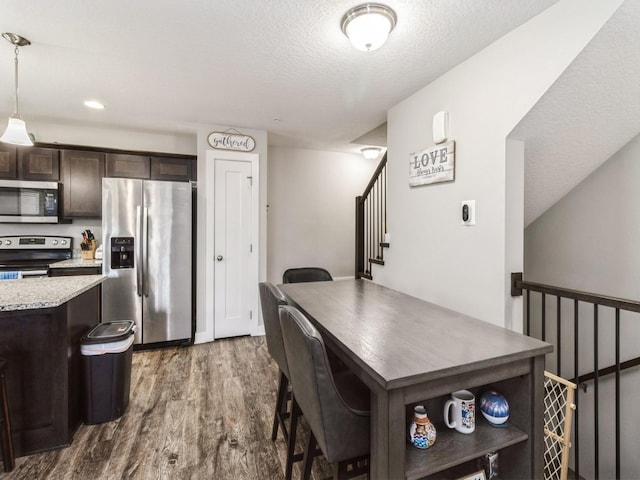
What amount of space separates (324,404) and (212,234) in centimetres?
292

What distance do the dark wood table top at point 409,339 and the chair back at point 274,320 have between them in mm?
199

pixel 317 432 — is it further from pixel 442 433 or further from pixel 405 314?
pixel 405 314

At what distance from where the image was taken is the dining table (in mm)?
1094

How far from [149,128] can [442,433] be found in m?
4.25


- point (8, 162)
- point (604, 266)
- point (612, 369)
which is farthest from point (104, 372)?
point (604, 266)

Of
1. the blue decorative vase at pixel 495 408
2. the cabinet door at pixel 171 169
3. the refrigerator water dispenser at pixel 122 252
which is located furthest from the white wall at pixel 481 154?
the refrigerator water dispenser at pixel 122 252

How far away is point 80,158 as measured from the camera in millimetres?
3564

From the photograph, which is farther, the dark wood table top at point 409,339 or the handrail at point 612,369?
the handrail at point 612,369

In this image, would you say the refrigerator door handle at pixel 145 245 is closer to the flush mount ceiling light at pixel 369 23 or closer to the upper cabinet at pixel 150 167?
the upper cabinet at pixel 150 167

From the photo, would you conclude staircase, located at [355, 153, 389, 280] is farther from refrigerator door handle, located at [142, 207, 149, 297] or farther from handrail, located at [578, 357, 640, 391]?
refrigerator door handle, located at [142, 207, 149, 297]

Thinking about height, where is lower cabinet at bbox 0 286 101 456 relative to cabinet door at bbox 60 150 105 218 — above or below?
below

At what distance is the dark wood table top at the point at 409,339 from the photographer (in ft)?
3.76

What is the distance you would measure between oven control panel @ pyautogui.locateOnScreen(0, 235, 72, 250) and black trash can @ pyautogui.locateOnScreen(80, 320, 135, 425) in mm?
2039

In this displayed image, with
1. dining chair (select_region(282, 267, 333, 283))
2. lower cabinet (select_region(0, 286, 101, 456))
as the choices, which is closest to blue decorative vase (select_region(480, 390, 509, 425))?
dining chair (select_region(282, 267, 333, 283))
